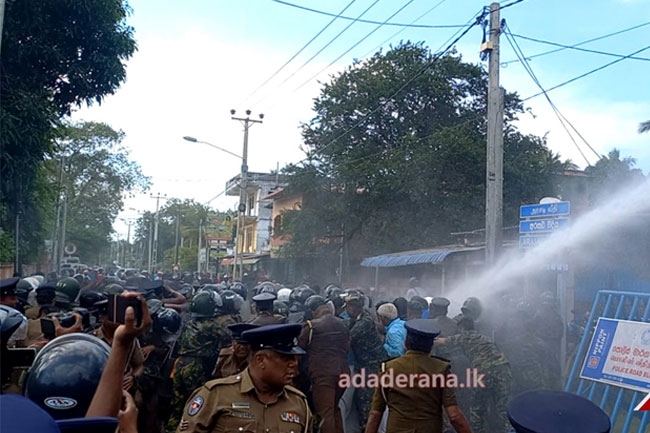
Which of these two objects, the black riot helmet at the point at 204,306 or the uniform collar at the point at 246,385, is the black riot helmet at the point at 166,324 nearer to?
the black riot helmet at the point at 204,306

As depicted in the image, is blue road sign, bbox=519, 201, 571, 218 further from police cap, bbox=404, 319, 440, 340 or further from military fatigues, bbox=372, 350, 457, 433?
military fatigues, bbox=372, 350, 457, 433

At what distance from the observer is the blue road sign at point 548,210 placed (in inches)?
347

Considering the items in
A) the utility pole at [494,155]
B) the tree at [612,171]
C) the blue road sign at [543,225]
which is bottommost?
the blue road sign at [543,225]

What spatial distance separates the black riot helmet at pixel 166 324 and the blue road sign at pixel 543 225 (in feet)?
17.6

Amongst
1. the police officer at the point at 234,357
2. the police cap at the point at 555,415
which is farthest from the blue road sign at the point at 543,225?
the police cap at the point at 555,415

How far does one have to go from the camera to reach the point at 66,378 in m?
2.26

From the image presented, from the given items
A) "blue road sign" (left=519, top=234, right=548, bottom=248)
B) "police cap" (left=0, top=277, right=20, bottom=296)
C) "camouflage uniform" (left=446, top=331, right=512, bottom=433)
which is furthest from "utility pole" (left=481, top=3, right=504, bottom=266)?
"police cap" (left=0, top=277, right=20, bottom=296)

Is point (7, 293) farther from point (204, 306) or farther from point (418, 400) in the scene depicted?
point (418, 400)

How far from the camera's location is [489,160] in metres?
11.5

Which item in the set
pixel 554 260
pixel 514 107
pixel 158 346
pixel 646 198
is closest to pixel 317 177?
pixel 514 107

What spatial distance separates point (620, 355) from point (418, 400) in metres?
2.27

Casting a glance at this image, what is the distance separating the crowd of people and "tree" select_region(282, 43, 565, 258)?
1706 cm

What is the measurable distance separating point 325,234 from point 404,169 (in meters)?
5.62

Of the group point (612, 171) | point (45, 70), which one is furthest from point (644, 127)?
point (45, 70)
